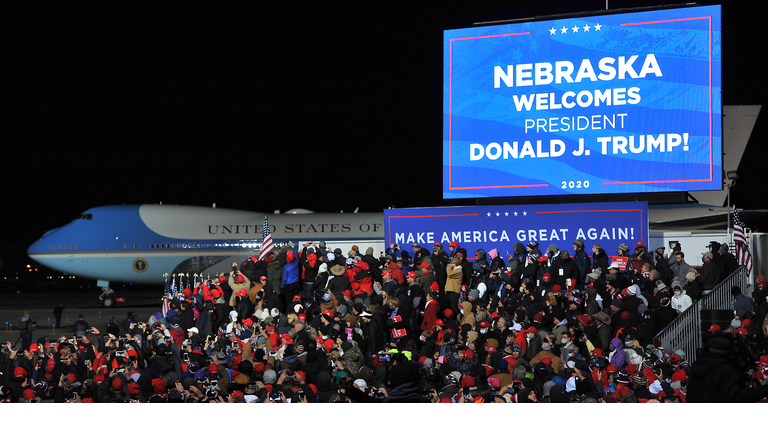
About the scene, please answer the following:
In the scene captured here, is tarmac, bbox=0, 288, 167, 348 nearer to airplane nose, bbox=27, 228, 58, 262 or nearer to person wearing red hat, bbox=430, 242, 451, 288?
airplane nose, bbox=27, 228, 58, 262

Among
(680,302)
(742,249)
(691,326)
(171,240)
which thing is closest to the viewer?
(691,326)

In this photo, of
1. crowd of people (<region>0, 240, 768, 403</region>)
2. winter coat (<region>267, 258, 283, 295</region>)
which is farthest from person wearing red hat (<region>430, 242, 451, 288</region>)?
winter coat (<region>267, 258, 283, 295</region>)

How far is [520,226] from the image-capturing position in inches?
688

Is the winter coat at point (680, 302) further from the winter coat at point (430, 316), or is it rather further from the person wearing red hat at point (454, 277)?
the winter coat at point (430, 316)

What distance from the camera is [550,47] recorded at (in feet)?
54.2

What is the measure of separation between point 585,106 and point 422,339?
716cm

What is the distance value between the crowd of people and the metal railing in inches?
6.9

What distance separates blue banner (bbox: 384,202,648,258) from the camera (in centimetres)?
1680

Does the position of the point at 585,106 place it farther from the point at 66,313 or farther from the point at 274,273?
the point at 66,313

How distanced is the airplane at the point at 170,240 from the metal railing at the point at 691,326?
2006 cm

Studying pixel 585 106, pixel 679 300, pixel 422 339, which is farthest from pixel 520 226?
pixel 422 339

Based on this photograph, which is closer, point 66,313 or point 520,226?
point 520,226
